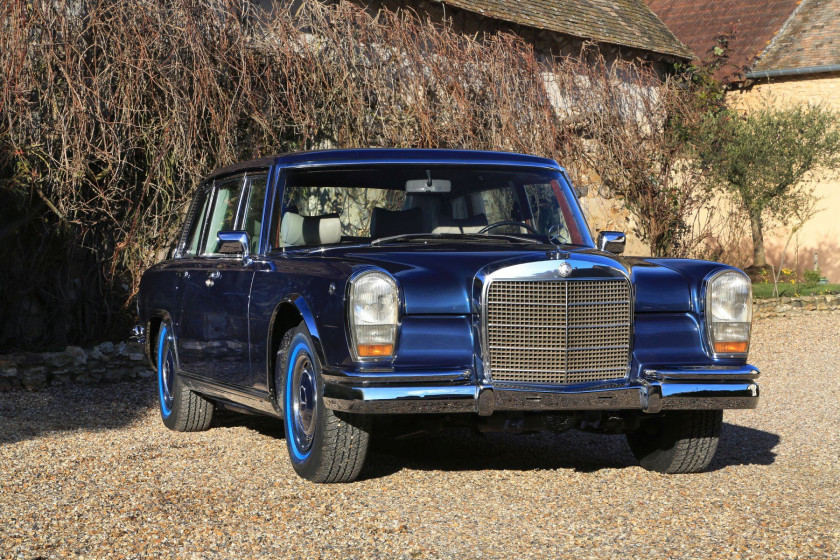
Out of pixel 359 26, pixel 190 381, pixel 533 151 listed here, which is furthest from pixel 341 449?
pixel 533 151

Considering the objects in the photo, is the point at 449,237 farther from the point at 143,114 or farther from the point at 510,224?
the point at 143,114

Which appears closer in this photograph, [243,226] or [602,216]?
[243,226]

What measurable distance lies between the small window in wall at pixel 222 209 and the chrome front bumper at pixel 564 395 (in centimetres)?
226

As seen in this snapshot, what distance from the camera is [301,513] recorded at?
5.07m

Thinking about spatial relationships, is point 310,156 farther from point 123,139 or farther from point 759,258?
point 759,258

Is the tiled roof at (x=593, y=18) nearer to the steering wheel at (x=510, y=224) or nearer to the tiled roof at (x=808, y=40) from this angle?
the tiled roof at (x=808, y=40)

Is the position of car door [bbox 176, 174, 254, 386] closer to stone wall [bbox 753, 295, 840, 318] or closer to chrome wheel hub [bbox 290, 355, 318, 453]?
chrome wheel hub [bbox 290, 355, 318, 453]

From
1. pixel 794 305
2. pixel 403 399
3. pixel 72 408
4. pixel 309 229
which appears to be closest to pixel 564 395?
pixel 403 399

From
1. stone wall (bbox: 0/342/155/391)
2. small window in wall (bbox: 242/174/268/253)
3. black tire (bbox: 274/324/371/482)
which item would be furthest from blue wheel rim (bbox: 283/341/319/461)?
stone wall (bbox: 0/342/155/391)

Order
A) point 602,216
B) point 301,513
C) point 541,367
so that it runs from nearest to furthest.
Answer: point 301,513, point 541,367, point 602,216

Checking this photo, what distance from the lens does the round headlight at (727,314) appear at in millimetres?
5734

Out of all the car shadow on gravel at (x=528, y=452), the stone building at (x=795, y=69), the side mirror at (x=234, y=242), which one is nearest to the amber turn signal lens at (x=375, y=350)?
the car shadow on gravel at (x=528, y=452)

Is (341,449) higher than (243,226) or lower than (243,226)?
lower

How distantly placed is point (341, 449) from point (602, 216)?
43.3 feet
